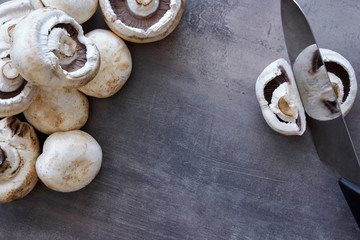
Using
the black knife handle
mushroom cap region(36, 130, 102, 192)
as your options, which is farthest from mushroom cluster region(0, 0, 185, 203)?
the black knife handle

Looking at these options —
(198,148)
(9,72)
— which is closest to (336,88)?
(198,148)

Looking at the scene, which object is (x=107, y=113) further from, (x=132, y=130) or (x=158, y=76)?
(x=158, y=76)

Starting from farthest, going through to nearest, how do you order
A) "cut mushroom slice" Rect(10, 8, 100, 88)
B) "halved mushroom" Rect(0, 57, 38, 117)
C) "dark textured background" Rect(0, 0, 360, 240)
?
"dark textured background" Rect(0, 0, 360, 240), "halved mushroom" Rect(0, 57, 38, 117), "cut mushroom slice" Rect(10, 8, 100, 88)

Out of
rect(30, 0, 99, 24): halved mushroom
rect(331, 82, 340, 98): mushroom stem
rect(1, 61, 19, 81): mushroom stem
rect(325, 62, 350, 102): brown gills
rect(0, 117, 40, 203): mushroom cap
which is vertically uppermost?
rect(325, 62, 350, 102): brown gills

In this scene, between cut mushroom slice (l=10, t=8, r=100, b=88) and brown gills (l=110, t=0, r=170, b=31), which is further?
brown gills (l=110, t=0, r=170, b=31)

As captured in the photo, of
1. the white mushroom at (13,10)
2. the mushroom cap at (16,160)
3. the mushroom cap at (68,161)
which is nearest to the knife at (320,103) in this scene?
the mushroom cap at (68,161)

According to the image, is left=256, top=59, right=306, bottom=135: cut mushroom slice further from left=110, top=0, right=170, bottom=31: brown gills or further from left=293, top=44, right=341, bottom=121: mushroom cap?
left=110, top=0, right=170, bottom=31: brown gills

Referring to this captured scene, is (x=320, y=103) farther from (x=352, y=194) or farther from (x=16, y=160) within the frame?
(x=16, y=160)

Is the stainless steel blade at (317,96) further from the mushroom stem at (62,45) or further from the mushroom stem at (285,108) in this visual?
the mushroom stem at (62,45)
